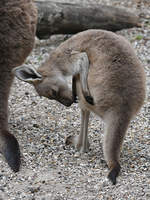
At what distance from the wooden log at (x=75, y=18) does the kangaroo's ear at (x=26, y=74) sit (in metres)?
3.18

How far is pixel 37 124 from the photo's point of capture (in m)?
Answer: 5.34

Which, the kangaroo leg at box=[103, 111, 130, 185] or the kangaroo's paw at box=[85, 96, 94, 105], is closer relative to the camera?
the kangaroo leg at box=[103, 111, 130, 185]

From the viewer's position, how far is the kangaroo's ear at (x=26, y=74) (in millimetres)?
4469

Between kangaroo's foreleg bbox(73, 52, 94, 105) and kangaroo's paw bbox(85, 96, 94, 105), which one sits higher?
kangaroo's foreleg bbox(73, 52, 94, 105)

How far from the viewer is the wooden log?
7.66m

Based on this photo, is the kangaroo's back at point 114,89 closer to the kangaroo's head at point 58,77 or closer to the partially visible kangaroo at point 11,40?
the kangaroo's head at point 58,77

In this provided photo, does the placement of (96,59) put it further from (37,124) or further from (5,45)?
(37,124)

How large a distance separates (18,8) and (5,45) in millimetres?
473

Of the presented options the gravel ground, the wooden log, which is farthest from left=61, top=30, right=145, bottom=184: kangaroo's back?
the wooden log

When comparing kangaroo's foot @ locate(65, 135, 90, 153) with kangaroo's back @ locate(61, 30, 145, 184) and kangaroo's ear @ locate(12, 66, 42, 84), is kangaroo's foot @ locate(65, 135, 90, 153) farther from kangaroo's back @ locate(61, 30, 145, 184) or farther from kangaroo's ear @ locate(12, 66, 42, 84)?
kangaroo's ear @ locate(12, 66, 42, 84)

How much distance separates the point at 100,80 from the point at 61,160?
37.0 inches

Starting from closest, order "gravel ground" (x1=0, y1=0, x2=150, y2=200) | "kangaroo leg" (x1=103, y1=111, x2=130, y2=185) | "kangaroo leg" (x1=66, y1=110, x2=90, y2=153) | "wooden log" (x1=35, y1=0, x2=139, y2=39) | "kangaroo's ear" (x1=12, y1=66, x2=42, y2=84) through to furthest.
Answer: "gravel ground" (x1=0, y1=0, x2=150, y2=200) → "kangaroo leg" (x1=103, y1=111, x2=130, y2=185) → "kangaroo's ear" (x1=12, y1=66, x2=42, y2=84) → "kangaroo leg" (x1=66, y1=110, x2=90, y2=153) → "wooden log" (x1=35, y1=0, x2=139, y2=39)

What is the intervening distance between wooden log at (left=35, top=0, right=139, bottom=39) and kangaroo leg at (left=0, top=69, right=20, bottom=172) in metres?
3.06

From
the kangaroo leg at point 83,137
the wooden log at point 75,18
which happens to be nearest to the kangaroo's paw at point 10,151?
the kangaroo leg at point 83,137
